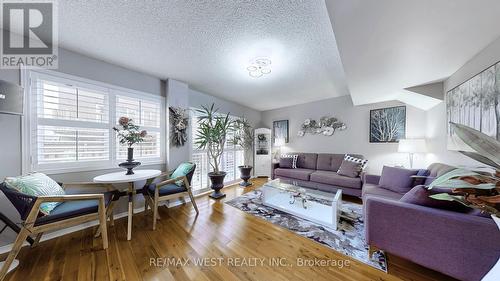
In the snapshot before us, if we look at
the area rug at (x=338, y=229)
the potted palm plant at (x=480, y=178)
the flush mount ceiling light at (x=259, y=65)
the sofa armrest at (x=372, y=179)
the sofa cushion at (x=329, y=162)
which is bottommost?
the area rug at (x=338, y=229)

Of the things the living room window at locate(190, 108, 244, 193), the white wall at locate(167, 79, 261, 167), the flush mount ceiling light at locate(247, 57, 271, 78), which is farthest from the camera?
the living room window at locate(190, 108, 244, 193)

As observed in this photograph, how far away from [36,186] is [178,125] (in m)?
1.79

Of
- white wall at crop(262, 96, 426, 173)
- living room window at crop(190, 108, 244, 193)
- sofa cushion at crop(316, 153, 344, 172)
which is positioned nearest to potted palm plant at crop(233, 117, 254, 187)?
living room window at crop(190, 108, 244, 193)

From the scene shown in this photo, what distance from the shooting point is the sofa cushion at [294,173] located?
3.62 m

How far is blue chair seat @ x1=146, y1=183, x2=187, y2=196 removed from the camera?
7.37ft

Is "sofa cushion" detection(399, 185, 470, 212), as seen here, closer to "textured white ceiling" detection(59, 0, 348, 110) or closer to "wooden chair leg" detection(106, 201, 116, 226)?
"textured white ceiling" detection(59, 0, 348, 110)

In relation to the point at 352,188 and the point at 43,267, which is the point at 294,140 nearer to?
the point at 352,188

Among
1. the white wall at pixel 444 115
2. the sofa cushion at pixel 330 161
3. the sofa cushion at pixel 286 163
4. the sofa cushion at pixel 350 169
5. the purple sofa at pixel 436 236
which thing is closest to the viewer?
the purple sofa at pixel 436 236

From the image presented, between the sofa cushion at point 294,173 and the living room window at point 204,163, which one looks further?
the sofa cushion at point 294,173

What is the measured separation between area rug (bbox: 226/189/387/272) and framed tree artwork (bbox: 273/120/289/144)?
2493mm

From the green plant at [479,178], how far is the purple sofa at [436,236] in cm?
61

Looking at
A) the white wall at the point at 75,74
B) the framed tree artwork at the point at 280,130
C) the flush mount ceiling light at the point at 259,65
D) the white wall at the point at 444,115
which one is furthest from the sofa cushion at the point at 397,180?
the white wall at the point at 75,74

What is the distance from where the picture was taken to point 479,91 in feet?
5.25

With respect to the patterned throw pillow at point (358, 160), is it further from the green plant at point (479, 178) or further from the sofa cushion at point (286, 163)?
the green plant at point (479, 178)
